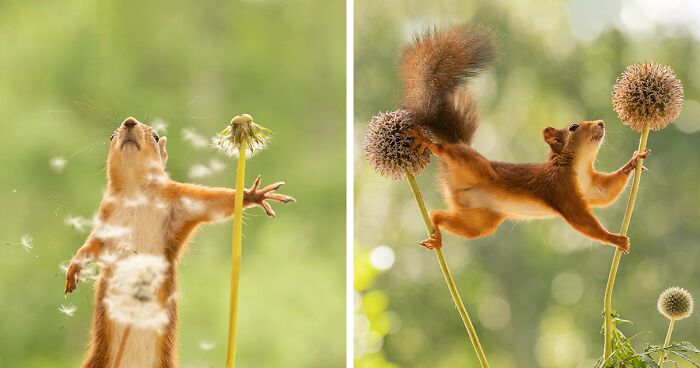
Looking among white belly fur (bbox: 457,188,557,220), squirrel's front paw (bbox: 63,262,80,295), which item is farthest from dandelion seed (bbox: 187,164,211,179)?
white belly fur (bbox: 457,188,557,220)

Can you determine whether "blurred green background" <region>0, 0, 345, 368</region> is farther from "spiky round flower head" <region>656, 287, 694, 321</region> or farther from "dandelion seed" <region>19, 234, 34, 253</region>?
"spiky round flower head" <region>656, 287, 694, 321</region>

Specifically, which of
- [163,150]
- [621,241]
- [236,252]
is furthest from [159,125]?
[621,241]

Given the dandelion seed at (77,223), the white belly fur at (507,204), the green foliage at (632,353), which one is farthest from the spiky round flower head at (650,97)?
the dandelion seed at (77,223)

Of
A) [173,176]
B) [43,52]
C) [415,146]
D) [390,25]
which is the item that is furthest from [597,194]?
[43,52]

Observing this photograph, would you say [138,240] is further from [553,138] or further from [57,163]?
[553,138]

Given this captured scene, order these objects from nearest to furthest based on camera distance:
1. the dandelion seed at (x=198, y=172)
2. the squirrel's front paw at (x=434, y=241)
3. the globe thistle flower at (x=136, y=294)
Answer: the globe thistle flower at (x=136, y=294) < the dandelion seed at (x=198, y=172) < the squirrel's front paw at (x=434, y=241)

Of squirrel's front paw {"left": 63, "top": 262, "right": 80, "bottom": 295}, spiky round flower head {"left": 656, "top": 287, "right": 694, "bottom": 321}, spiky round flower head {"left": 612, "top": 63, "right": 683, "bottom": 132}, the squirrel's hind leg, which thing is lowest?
spiky round flower head {"left": 656, "top": 287, "right": 694, "bottom": 321}

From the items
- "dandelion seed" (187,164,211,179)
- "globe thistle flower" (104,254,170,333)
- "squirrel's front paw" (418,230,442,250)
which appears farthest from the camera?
"squirrel's front paw" (418,230,442,250)

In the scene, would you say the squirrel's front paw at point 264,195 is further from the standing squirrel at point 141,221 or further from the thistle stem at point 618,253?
the thistle stem at point 618,253

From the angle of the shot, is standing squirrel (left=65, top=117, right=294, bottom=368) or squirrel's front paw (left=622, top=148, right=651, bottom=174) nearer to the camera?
standing squirrel (left=65, top=117, right=294, bottom=368)
